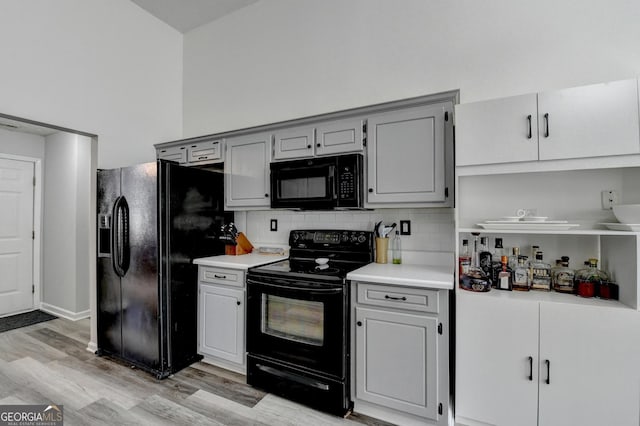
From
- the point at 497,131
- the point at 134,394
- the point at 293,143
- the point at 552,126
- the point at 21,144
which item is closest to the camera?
the point at 552,126

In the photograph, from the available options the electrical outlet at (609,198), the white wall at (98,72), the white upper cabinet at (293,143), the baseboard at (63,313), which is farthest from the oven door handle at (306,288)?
the baseboard at (63,313)

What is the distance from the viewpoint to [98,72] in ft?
9.87

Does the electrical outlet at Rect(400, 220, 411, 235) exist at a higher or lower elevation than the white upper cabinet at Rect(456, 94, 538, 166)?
lower

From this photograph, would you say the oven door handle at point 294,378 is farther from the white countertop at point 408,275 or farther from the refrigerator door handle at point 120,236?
the refrigerator door handle at point 120,236

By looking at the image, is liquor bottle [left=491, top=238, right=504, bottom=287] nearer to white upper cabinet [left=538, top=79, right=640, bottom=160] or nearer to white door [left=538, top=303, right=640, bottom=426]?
white door [left=538, top=303, right=640, bottom=426]

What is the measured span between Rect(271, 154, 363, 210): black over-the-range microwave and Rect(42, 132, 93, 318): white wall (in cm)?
→ 288

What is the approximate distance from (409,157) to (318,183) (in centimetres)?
72

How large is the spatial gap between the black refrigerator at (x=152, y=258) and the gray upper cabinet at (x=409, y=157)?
1594 millimetres

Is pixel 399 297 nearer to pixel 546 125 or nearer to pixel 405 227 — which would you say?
pixel 405 227

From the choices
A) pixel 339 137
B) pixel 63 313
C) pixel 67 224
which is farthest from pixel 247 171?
pixel 63 313

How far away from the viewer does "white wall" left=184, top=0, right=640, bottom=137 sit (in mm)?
1988

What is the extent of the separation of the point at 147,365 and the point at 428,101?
302 centimetres

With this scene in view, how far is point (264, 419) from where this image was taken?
6.50 feet

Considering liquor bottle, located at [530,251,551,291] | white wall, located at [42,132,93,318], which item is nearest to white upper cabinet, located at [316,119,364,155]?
liquor bottle, located at [530,251,551,291]
